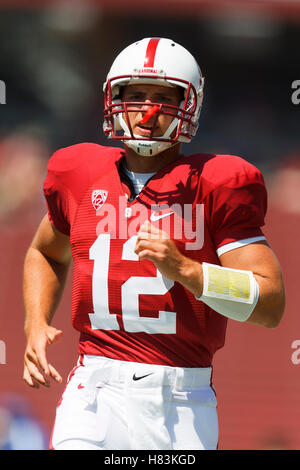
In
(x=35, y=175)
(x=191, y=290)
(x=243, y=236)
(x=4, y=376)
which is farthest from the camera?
(x=35, y=175)

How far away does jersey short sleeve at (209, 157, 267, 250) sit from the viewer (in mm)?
1906

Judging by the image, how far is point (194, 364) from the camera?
1955mm

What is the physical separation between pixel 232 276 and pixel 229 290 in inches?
1.5

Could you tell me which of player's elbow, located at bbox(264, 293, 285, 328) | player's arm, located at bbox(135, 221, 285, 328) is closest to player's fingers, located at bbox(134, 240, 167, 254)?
player's arm, located at bbox(135, 221, 285, 328)

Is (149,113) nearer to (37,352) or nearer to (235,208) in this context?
(235,208)

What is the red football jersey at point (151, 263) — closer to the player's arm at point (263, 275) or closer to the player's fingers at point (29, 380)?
the player's arm at point (263, 275)

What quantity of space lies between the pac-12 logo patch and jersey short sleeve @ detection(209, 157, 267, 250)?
32 cm

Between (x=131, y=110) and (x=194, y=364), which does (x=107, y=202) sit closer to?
(x=131, y=110)

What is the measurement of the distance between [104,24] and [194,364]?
7336 millimetres

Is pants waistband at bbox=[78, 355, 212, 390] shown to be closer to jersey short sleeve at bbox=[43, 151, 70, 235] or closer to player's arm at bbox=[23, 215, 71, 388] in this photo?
player's arm at bbox=[23, 215, 71, 388]

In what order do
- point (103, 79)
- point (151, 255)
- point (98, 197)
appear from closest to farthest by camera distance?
point (151, 255), point (98, 197), point (103, 79)

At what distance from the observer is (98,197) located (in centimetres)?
207

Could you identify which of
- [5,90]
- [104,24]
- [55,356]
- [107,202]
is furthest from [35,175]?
[107,202]

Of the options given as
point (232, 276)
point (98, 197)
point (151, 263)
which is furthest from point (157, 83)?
point (232, 276)
